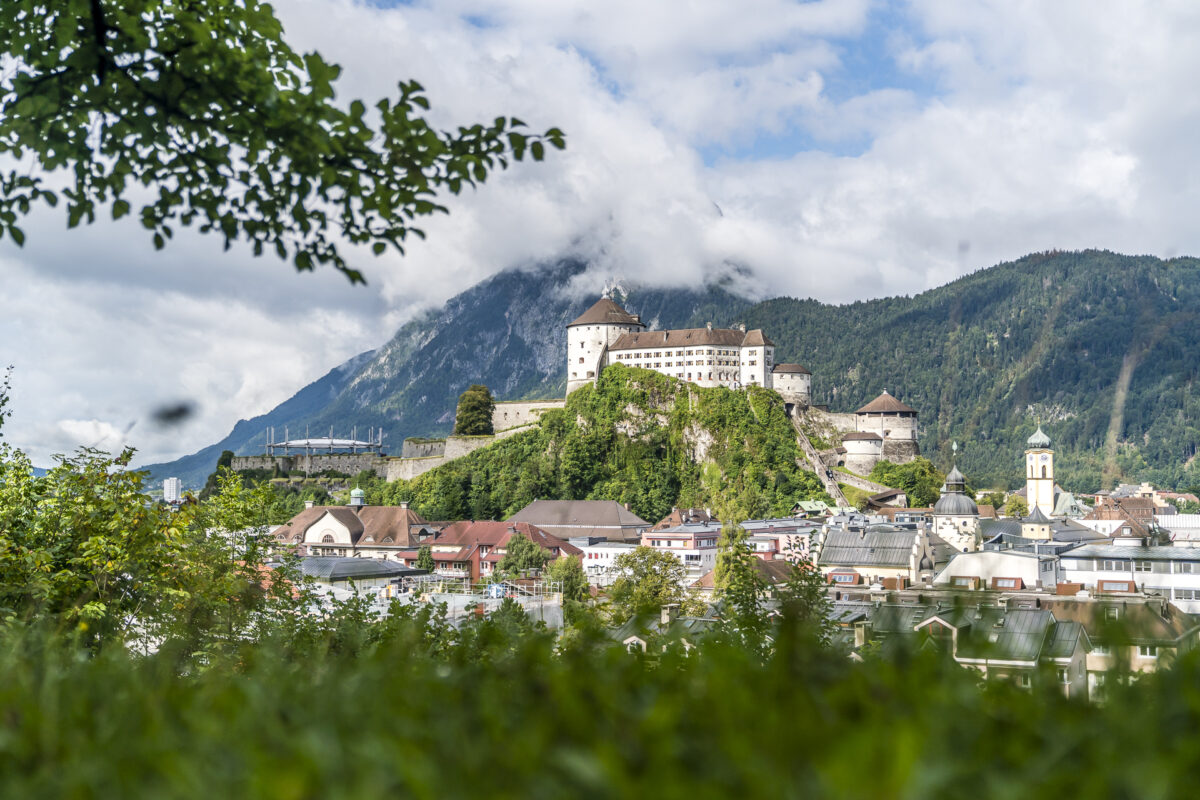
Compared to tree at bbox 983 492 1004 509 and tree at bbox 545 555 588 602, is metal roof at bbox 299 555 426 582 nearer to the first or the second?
tree at bbox 545 555 588 602

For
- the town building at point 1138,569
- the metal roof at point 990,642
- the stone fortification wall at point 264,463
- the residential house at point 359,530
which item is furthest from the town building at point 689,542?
the metal roof at point 990,642

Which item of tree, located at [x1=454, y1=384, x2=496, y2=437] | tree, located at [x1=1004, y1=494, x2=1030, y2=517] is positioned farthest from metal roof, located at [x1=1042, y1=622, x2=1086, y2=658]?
tree, located at [x1=1004, y1=494, x2=1030, y2=517]

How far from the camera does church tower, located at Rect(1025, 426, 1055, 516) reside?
3580 inches

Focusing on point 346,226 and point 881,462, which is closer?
point 346,226

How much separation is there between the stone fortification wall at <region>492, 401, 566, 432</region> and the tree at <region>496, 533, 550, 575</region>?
970 inches

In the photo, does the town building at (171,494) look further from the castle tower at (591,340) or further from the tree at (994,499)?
the tree at (994,499)

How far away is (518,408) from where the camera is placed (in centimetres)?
9275

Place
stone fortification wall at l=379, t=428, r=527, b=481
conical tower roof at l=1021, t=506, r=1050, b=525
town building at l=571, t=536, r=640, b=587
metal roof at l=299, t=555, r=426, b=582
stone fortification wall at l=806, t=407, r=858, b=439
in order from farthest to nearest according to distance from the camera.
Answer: stone fortification wall at l=379, t=428, r=527, b=481 → stone fortification wall at l=806, t=407, r=858, b=439 → conical tower roof at l=1021, t=506, r=1050, b=525 → town building at l=571, t=536, r=640, b=587 → metal roof at l=299, t=555, r=426, b=582

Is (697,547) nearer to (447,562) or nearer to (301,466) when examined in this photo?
(447,562)

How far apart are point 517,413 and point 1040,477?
46085 millimetres

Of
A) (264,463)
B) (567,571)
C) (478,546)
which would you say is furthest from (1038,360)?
(567,571)

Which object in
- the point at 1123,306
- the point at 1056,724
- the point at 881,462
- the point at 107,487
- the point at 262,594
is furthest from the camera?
the point at 1123,306

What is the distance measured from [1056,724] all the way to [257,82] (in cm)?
436

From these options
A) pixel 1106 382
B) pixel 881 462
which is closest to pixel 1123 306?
pixel 1106 382
